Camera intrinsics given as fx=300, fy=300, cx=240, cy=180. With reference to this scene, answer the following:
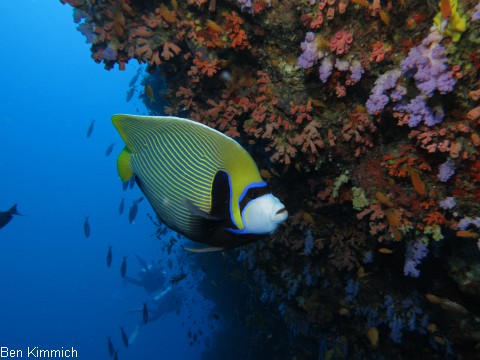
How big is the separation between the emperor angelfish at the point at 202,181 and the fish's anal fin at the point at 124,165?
10 cm

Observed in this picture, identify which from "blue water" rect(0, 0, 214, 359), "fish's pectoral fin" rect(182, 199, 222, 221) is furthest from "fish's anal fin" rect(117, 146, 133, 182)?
"blue water" rect(0, 0, 214, 359)

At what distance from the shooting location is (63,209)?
342 ft

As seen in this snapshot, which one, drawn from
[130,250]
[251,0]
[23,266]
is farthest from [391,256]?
[23,266]

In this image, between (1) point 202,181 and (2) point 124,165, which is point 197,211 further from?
(2) point 124,165

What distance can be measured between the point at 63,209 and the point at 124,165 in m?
120

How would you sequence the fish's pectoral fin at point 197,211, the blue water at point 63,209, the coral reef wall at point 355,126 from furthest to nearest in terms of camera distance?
1. the blue water at point 63,209
2. the coral reef wall at point 355,126
3. the fish's pectoral fin at point 197,211

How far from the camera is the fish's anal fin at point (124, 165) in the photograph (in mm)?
1518

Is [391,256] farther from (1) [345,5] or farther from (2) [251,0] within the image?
(2) [251,0]

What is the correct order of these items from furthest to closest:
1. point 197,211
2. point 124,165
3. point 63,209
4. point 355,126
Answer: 1. point 63,209
2. point 355,126
3. point 124,165
4. point 197,211

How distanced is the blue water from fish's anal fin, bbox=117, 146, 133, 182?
1598cm

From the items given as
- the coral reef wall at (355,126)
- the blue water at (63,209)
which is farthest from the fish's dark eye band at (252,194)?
the blue water at (63,209)

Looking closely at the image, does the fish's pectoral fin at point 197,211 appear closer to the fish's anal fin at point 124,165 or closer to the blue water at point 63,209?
the fish's anal fin at point 124,165

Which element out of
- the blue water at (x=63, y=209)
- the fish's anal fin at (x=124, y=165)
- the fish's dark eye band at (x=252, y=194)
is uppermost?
the blue water at (x=63, y=209)

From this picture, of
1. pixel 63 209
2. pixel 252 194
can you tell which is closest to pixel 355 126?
pixel 252 194
